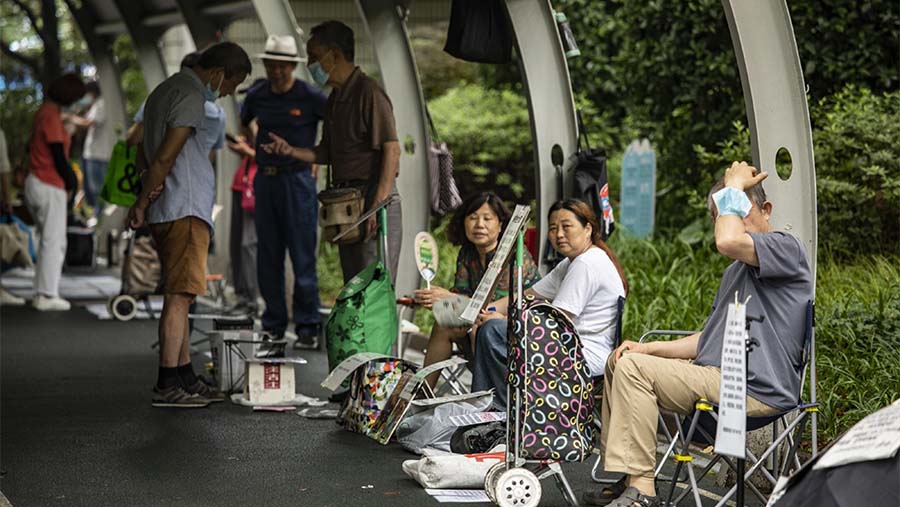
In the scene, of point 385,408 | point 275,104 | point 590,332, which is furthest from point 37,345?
point 590,332

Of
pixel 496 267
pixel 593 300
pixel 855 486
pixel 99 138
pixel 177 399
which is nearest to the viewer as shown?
pixel 855 486

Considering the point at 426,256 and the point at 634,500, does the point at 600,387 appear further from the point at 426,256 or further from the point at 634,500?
the point at 426,256

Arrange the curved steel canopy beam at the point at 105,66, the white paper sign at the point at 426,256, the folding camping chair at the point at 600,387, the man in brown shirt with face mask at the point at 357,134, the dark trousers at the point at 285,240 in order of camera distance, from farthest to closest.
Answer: the curved steel canopy beam at the point at 105,66 < the dark trousers at the point at 285,240 < the man in brown shirt with face mask at the point at 357,134 < the white paper sign at the point at 426,256 < the folding camping chair at the point at 600,387

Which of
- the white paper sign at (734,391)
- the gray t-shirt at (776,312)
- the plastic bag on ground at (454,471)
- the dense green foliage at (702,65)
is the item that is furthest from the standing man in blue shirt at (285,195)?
the white paper sign at (734,391)

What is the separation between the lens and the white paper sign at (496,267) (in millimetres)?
6008

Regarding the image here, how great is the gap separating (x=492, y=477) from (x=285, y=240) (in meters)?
5.54

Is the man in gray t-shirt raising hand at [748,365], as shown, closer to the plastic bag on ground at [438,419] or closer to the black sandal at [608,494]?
the black sandal at [608,494]

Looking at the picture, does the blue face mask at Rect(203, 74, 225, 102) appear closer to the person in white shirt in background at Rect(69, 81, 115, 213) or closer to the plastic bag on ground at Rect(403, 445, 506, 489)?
the plastic bag on ground at Rect(403, 445, 506, 489)

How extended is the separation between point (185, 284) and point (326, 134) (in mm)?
1785

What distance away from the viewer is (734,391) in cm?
502

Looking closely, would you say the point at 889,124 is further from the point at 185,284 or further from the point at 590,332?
the point at 185,284

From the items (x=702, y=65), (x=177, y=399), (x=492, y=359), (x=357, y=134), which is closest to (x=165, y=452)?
(x=177, y=399)

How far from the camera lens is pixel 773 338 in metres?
5.88

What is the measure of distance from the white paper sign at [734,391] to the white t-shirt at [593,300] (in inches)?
76.5
